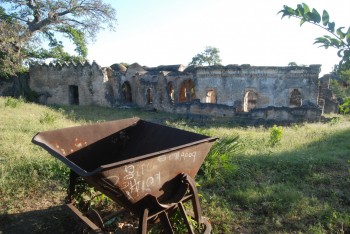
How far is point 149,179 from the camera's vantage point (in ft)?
9.27

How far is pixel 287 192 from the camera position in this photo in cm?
456

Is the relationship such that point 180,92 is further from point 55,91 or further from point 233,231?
point 233,231

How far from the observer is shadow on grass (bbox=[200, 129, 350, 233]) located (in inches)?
151

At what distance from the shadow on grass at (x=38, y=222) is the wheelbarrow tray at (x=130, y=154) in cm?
76

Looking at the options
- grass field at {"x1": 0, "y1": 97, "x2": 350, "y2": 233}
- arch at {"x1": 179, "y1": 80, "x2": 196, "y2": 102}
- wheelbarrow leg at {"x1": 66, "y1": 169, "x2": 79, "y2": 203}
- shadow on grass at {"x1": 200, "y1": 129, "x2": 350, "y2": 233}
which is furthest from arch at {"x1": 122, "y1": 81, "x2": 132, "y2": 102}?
wheelbarrow leg at {"x1": 66, "y1": 169, "x2": 79, "y2": 203}

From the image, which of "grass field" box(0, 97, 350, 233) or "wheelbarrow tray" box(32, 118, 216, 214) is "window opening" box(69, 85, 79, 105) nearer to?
"grass field" box(0, 97, 350, 233)

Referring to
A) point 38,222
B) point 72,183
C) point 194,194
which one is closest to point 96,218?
point 72,183

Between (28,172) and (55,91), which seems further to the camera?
(55,91)

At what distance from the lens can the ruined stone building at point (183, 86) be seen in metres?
17.1

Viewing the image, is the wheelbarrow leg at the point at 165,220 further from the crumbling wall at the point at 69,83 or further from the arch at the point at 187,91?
the arch at the point at 187,91

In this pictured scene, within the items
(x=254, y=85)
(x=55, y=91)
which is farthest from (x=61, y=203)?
(x=55, y=91)

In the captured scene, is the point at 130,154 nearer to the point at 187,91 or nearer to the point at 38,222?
the point at 38,222

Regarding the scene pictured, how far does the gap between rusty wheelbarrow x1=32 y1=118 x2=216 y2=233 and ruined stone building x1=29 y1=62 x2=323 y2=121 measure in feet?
39.3

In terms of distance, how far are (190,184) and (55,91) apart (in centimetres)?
1998
